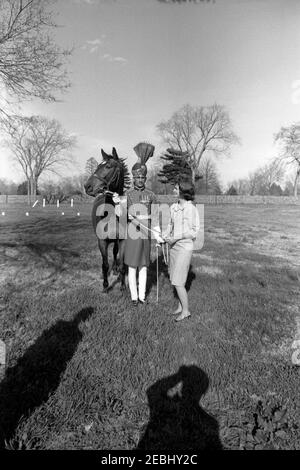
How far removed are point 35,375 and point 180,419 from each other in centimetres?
145

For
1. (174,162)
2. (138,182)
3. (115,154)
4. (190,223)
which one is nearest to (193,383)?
(190,223)

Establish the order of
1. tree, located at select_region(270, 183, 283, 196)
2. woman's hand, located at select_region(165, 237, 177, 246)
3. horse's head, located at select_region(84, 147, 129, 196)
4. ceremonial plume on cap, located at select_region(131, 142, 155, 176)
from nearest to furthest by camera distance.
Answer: woman's hand, located at select_region(165, 237, 177, 246)
ceremonial plume on cap, located at select_region(131, 142, 155, 176)
horse's head, located at select_region(84, 147, 129, 196)
tree, located at select_region(270, 183, 283, 196)

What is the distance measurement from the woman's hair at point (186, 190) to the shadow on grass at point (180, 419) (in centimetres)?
223

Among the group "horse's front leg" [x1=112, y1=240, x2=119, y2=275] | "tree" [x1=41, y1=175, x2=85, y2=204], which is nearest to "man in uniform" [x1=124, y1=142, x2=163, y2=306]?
"horse's front leg" [x1=112, y1=240, x2=119, y2=275]

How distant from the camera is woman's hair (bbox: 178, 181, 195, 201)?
12.2 feet

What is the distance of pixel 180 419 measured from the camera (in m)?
2.17

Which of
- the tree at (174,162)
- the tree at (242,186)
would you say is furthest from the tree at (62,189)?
the tree at (242,186)

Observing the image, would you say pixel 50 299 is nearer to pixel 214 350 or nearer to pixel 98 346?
pixel 98 346

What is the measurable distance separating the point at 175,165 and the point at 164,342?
159ft

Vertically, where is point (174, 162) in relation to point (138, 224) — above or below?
above

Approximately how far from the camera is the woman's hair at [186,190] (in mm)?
3705

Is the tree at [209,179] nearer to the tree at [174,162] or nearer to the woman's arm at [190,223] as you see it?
the tree at [174,162]

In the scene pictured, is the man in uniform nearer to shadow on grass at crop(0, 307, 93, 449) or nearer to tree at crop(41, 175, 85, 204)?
shadow on grass at crop(0, 307, 93, 449)

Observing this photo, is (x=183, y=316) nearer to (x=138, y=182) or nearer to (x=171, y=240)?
(x=171, y=240)
